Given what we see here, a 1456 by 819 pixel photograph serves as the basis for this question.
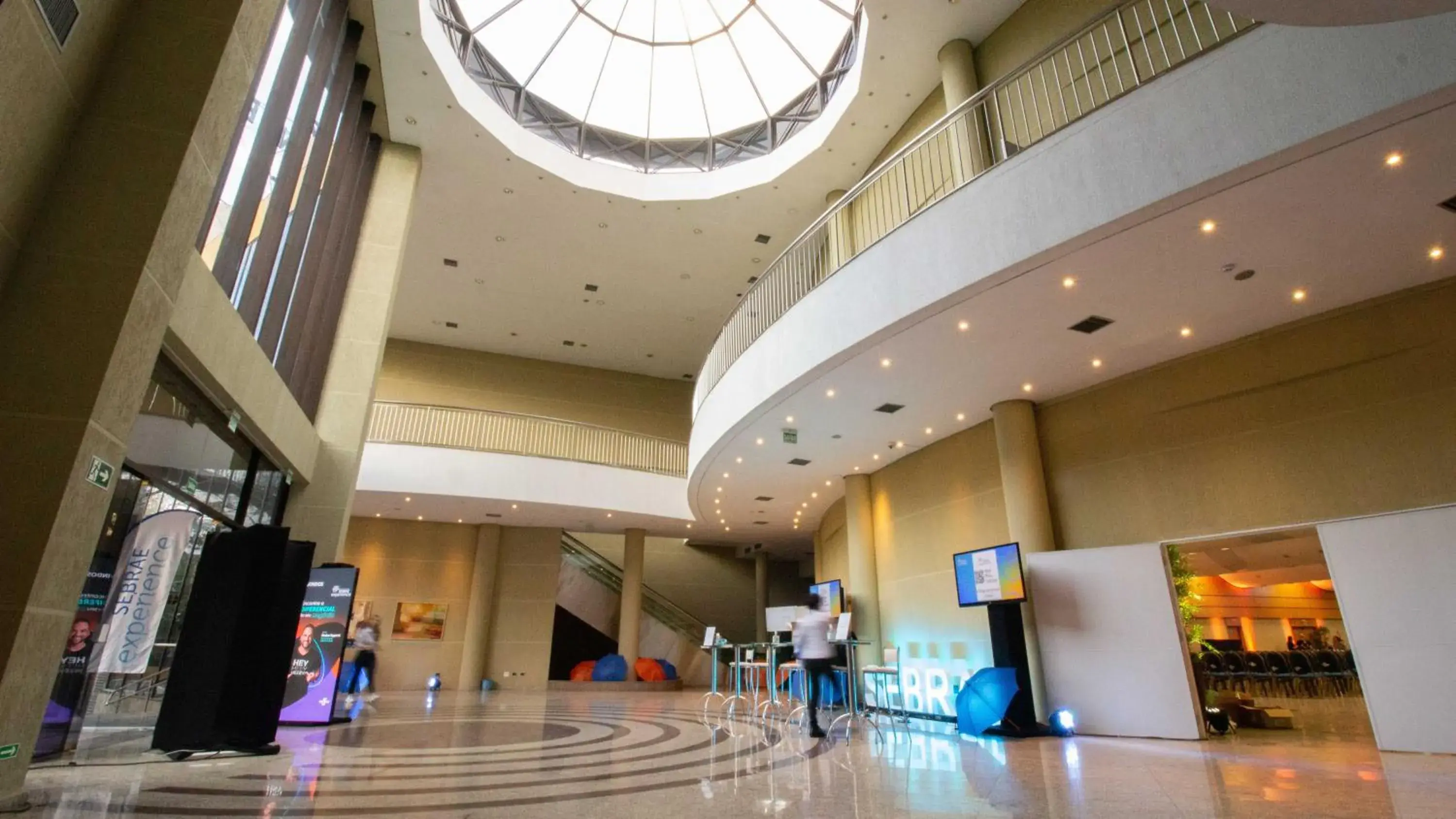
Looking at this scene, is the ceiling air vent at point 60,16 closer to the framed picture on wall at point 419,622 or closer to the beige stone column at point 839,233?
the beige stone column at point 839,233

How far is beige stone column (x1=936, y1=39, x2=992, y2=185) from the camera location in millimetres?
10695

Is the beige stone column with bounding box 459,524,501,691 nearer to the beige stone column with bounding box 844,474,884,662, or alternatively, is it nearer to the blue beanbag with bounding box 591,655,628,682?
the blue beanbag with bounding box 591,655,628,682

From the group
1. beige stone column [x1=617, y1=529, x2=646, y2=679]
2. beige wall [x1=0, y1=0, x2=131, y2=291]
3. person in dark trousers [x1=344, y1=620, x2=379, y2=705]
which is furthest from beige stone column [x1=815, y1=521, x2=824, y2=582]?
beige wall [x1=0, y1=0, x2=131, y2=291]

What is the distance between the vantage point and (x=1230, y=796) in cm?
462

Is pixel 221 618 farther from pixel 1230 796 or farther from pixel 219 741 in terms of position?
pixel 1230 796

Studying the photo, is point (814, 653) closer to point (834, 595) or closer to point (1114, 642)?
point (1114, 642)

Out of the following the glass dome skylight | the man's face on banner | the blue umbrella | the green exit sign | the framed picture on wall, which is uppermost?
the glass dome skylight

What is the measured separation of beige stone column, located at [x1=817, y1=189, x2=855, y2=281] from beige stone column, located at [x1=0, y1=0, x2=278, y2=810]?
387 inches

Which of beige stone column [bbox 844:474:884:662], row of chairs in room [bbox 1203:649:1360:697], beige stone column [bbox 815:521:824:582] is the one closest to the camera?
beige stone column [bbox 844:474:884:662]

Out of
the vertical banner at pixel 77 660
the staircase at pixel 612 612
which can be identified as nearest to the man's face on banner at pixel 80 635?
the vertical banner at pixel 77 660

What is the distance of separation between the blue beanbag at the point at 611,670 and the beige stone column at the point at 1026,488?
13406mm

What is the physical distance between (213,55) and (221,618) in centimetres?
515

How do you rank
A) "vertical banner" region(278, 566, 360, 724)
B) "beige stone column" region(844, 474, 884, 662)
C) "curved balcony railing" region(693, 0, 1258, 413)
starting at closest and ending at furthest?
"curved balcony railing" region(693, 0, 1258, 413)
"vertical banner" region(278, 566, 360, 724)
"beige stone column" region(844, 474, 884, 662)

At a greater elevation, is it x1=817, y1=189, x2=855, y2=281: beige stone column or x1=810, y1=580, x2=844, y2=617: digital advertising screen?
x1=817, y1=189, x2=855, y2=281: beige stone column
